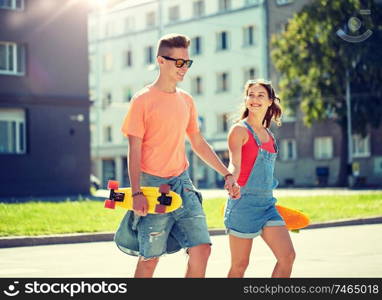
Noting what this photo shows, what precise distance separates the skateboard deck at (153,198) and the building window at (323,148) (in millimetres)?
52184

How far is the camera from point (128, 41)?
7494 centimetres

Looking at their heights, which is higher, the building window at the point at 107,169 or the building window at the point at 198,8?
the building window at the point at 198,8

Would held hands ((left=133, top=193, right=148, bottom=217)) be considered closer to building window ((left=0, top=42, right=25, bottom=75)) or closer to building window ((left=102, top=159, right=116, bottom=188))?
building window ((left=0, top=42, right=25, bottom=75))

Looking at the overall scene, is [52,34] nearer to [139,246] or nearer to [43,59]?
[43,59]

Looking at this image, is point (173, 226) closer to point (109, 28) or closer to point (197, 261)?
point (197, 261)

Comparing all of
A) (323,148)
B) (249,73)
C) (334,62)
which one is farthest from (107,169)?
(334,62)

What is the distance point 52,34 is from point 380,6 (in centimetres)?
1819

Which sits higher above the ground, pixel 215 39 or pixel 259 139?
pixel 215 39

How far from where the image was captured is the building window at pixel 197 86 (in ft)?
225

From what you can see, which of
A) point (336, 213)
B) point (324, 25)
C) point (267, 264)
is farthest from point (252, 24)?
point (267, 264)

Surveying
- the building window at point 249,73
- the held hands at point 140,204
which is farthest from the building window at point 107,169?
the held hands at point 140,204

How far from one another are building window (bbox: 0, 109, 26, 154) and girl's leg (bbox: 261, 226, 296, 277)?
102 feet

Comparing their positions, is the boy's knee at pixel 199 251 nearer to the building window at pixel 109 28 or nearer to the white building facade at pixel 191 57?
the white building facade at pixel 191 57

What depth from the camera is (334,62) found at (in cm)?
4941
